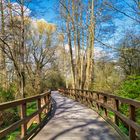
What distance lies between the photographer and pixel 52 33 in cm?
4459

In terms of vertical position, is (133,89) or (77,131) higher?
(133,89)

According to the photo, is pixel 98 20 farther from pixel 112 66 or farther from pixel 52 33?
pixel 52 33

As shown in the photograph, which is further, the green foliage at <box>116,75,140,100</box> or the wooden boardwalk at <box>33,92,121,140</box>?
the green foliage at <box>116,75,140,100</box>

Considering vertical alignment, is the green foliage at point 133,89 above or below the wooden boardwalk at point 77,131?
above

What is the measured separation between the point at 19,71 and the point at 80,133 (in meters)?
9.17

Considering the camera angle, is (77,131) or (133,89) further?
(133,89)

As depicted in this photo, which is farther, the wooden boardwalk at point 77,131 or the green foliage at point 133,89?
the green foliage at point 133,89

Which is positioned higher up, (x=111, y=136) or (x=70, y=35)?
(x=70, y=35)

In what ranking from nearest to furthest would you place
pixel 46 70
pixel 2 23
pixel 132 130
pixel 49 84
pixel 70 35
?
pixel 132 130, pixel 2 23, pixel 70 35, pixel 46 70, pixel 49 84

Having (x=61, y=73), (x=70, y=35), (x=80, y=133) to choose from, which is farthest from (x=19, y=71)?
(x=61, y=73)

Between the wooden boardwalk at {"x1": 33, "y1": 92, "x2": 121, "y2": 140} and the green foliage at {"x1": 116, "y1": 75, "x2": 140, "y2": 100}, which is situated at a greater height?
the green foliage at {"x1": 116, "y1": 75, "x2": 140, "y2": 100}

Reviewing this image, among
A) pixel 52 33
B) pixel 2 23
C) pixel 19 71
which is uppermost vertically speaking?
pixel 52 33

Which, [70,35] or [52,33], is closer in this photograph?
[70,35]

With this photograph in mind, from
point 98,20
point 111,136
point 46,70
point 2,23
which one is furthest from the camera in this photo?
point 46,70
